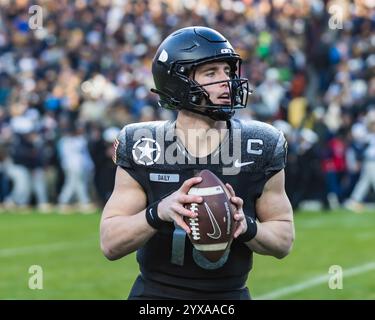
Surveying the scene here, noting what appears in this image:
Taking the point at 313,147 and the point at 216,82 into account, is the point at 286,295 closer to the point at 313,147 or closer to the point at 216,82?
the point at 216,82

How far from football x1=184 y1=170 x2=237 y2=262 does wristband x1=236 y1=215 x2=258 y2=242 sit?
0.14m

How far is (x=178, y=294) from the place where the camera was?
393cm

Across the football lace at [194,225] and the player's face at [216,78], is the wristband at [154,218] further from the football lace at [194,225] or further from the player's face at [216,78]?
the player's face at [216,78]

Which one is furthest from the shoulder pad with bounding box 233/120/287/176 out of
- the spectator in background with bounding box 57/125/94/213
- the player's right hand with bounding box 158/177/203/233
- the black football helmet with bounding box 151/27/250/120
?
the spectator in background with bounding box 57/125/94/213

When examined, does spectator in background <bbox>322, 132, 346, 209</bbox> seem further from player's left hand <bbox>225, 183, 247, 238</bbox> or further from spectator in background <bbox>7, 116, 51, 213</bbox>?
player's left hand <bbox>225, 183, 247, 238</bbox>

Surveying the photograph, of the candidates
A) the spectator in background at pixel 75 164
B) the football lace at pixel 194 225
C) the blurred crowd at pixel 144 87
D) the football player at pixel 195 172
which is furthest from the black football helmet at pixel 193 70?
the spectator in background at pixel 75 164

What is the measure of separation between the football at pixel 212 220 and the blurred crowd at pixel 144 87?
13.6 m

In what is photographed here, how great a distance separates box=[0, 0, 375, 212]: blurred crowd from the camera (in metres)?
18.1

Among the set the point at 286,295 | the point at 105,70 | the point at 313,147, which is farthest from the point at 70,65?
the point at 286,295

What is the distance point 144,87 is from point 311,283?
36.3 ft

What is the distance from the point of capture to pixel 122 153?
13.2ft

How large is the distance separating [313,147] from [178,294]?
45.5ft

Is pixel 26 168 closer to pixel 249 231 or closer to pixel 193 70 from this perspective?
pixel 193 70

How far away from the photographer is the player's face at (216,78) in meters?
4.01
